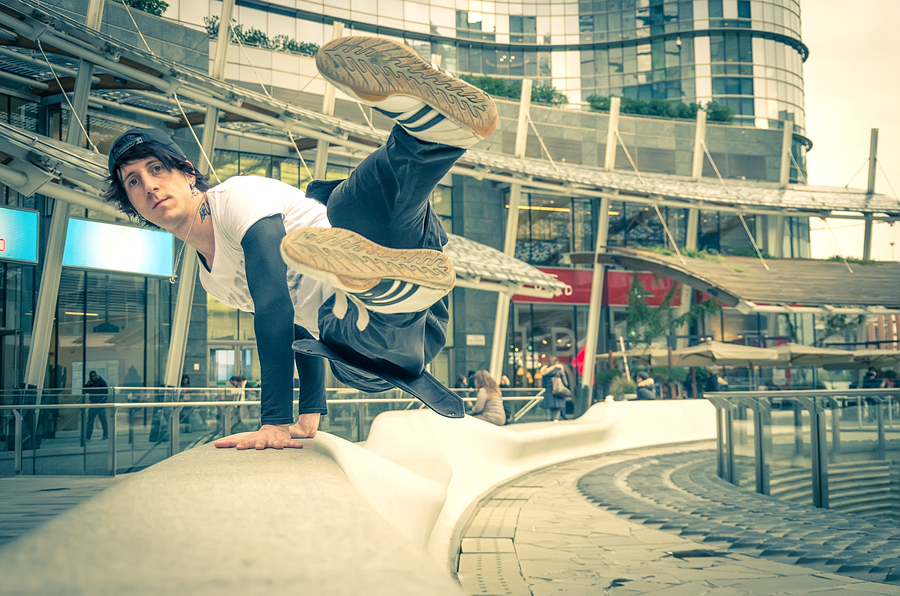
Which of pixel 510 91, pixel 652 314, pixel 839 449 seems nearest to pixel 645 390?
pixel 652 314

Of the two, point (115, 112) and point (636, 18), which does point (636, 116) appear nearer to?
point (636, 18)

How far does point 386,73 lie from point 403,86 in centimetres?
6

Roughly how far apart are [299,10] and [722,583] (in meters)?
29.6

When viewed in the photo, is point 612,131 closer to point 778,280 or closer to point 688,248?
point 688,248

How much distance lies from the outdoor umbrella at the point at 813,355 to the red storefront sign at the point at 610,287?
562cm

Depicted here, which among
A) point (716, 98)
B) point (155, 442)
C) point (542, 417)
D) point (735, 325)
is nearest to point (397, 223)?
point (155, 442)

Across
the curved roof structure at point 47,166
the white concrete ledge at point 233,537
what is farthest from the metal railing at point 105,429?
the white concrete ledge at point 233,537

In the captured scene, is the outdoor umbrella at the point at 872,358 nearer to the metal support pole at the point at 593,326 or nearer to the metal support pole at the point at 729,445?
the metal support pole at the point at 593,326

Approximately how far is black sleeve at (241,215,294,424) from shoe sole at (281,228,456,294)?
487 millimetres

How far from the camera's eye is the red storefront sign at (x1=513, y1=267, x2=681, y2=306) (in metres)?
27.2

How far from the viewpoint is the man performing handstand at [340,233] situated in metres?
2.34

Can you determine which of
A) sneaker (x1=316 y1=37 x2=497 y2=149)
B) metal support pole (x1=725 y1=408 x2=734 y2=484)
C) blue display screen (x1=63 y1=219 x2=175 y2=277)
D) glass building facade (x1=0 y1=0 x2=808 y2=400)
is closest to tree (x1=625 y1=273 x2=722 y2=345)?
glass building facade (x1=0 y1=0 x2=808 y2=400)

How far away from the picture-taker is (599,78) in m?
37.7

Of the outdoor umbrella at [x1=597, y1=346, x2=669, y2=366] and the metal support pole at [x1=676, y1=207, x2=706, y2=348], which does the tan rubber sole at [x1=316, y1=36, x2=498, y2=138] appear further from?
the metal support pole at [x1=676, y1=207, x2=706, y2=348]
